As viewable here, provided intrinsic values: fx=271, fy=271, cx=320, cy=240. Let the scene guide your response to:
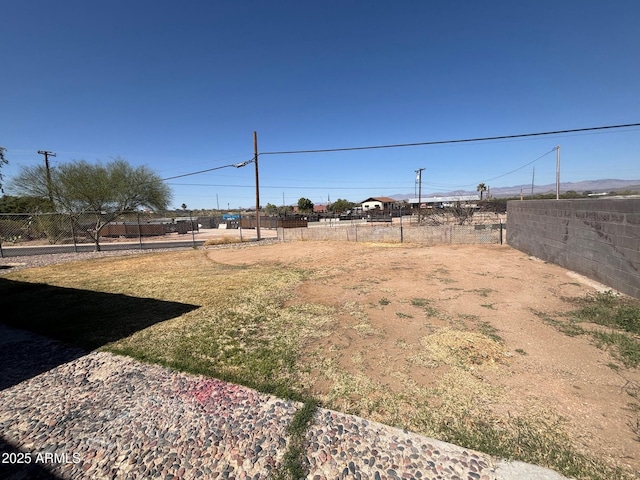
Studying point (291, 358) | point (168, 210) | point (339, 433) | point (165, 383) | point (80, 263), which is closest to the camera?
point (339, 433)

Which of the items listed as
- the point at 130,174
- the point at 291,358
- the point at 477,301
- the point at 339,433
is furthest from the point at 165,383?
the point at 130,174

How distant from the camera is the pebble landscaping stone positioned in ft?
6.52

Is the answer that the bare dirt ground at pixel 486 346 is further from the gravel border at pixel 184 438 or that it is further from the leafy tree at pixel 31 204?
the leafy tree at pixel 31 204

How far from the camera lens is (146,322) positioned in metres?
4.93

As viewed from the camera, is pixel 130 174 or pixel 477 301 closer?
pixel 477 301

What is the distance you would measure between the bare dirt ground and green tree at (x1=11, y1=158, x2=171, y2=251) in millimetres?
20342

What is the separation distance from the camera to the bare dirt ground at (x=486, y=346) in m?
2.54

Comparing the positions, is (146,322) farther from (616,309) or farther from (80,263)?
(80,263)

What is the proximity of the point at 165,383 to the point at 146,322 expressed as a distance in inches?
91.8

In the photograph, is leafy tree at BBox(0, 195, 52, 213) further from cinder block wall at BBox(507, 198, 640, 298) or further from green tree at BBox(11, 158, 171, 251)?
cinder block wall at BBox(507, 198, 640, 298)

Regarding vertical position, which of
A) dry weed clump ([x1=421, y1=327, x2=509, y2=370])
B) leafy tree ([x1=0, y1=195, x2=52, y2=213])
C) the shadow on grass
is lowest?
dry weed clump ([x1=421, y1=327, x2=509, y2=370])

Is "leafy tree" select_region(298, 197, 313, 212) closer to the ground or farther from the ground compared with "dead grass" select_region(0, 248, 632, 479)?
farther from the ground

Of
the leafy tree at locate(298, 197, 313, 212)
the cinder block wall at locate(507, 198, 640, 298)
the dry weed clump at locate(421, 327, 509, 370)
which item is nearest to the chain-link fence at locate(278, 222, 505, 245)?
the cinder block wall at locate(507, 198, 640, 298)

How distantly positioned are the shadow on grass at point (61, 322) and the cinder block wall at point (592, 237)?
9.01m
